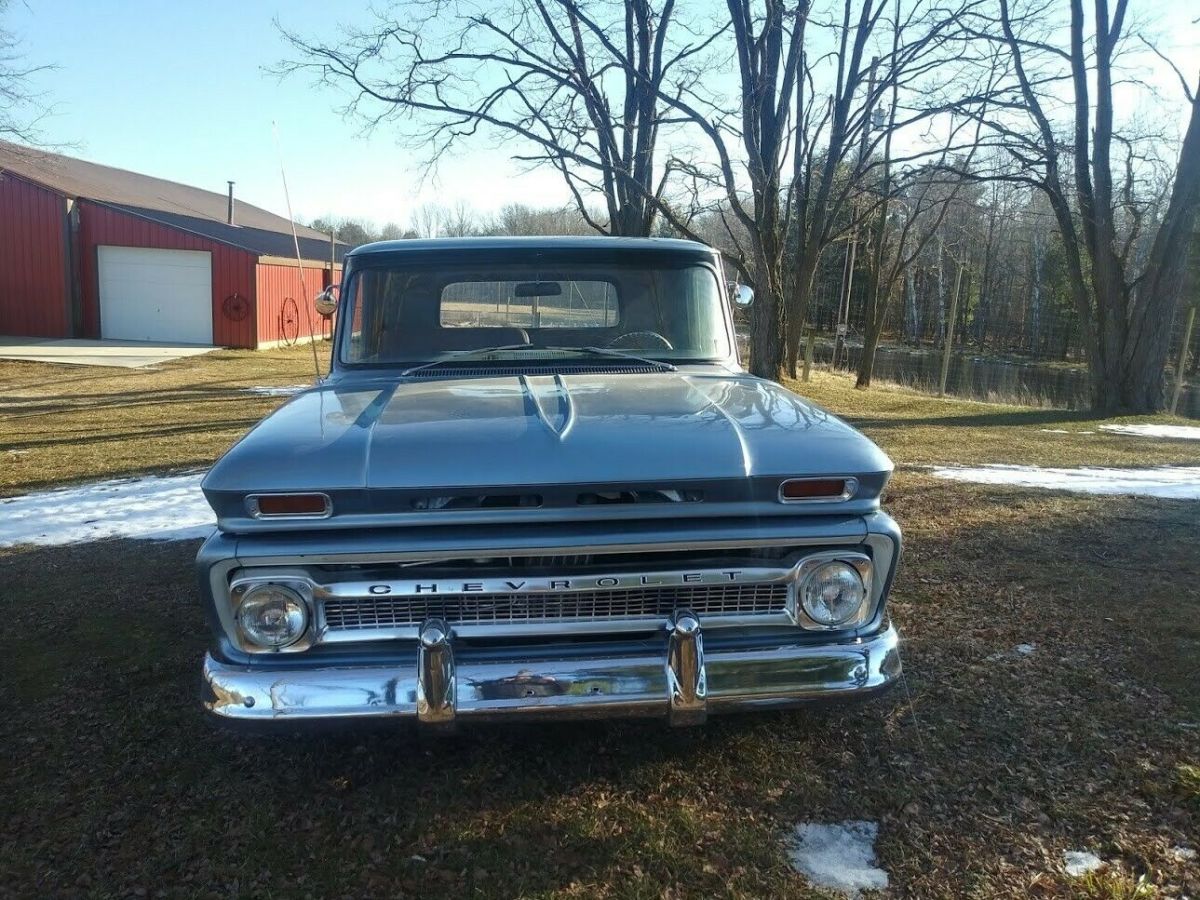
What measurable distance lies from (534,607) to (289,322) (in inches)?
1037

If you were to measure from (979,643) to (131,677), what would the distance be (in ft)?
12.2

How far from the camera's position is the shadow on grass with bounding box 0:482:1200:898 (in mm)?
2512

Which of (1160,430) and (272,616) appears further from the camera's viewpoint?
(1160,430)

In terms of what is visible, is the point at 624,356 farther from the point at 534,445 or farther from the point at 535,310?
the point at 534,445

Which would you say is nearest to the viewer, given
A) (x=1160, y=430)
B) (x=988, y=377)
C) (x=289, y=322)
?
(x=1160, y=430)

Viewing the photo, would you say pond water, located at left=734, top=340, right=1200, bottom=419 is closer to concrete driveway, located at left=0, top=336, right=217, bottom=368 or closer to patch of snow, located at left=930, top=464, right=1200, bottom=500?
patch of snow, located at left=930, top=464, right=1200, bottom=500

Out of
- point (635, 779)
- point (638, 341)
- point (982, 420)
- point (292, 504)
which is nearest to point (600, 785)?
point (635, 779)

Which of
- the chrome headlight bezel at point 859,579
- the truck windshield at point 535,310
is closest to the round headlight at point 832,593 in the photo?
the chrome headlight bezel at point 859,579

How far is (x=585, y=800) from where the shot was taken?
283 cm

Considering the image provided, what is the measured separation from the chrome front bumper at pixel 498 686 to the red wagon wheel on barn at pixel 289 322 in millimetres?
25474

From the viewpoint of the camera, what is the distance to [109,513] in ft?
21.5

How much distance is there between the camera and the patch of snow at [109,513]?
235 inches

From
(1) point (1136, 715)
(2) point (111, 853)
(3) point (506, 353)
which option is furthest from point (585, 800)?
(1) point (1136, 715)

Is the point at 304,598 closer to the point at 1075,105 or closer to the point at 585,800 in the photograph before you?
the point at 585,800
